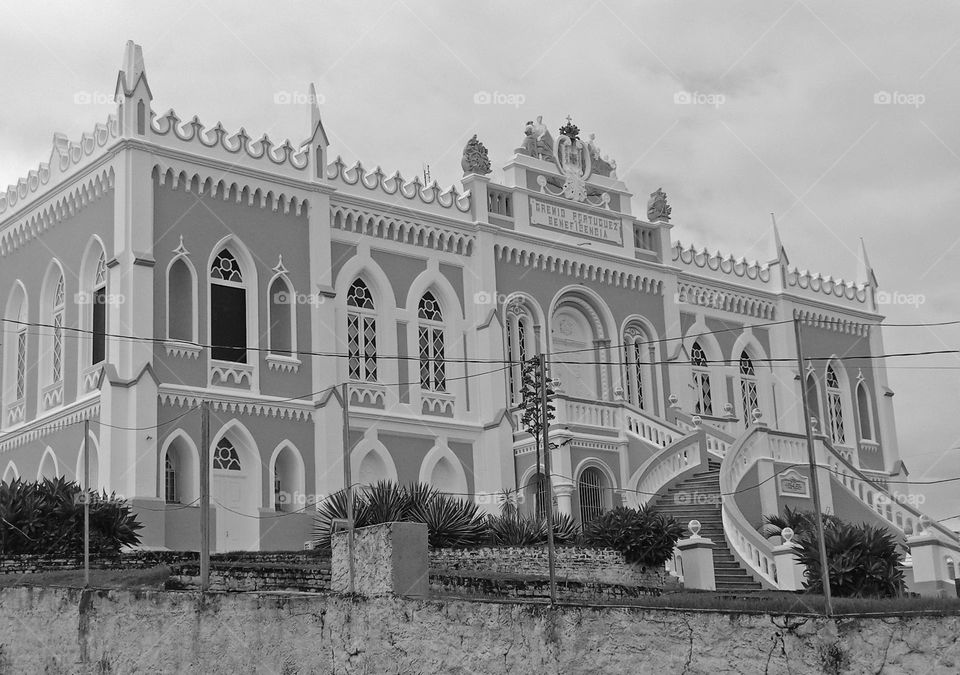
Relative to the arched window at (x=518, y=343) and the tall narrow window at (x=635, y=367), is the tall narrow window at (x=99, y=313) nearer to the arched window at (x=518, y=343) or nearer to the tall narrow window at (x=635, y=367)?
the arched window at (x=518, y=343)

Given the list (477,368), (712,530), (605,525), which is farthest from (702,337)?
(605,525)

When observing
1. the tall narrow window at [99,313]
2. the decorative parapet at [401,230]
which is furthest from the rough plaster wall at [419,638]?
the decorative parapet at [401,230]

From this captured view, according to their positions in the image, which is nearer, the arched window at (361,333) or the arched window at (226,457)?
the arched window at (226,457)

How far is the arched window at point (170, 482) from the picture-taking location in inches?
1139

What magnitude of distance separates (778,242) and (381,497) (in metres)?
20.5

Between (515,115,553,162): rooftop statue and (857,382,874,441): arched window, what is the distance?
44.2 ft

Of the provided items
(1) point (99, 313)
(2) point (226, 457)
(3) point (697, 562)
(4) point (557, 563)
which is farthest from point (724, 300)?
(1) point (99, 313)

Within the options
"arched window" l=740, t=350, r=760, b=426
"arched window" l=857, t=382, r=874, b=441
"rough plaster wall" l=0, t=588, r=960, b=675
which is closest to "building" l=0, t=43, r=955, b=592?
"arched window" l=740, t=350, r=760, b=426

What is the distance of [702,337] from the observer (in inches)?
1606

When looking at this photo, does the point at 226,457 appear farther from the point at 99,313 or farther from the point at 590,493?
the point at 590,493

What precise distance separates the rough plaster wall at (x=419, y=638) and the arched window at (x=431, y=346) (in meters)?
17.8

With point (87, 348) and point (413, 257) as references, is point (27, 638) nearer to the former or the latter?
point (87, 348)

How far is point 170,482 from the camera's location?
29141 mm

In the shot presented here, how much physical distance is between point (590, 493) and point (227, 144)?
11.9m
